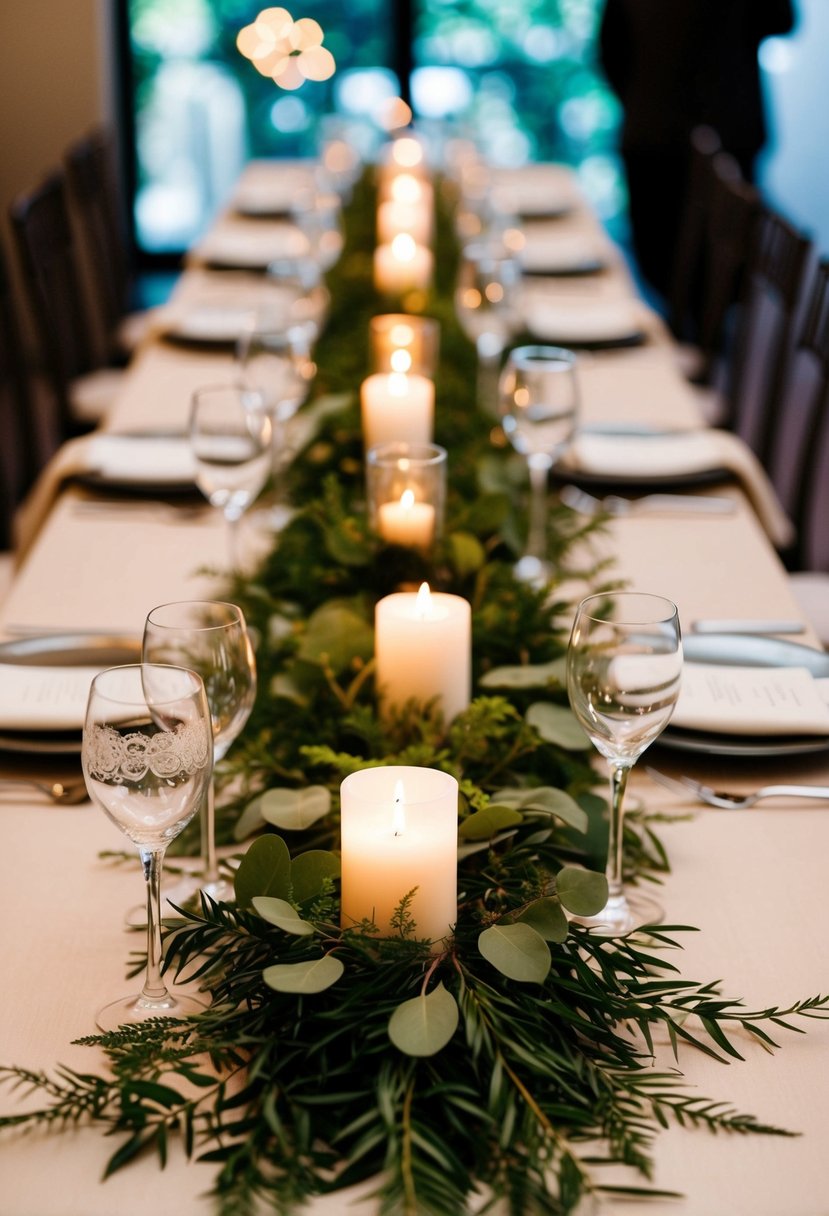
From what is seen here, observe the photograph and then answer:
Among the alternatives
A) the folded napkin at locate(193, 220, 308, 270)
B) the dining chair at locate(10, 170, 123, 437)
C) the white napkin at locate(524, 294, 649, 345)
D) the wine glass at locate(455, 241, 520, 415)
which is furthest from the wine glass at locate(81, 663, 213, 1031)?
the folded napkin at locate(193, 220, 308, 270)

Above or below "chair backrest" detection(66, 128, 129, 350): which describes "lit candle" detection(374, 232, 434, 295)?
above

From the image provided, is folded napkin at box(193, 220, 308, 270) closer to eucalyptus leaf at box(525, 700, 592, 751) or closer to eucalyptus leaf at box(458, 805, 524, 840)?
eucalyptus leaf at box(525, 700, 592, 751)

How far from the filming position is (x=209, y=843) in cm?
108

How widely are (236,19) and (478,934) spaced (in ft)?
23.5

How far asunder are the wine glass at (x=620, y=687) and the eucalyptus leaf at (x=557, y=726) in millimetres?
125

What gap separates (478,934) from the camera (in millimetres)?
898

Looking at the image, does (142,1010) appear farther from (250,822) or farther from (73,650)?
(73,650)

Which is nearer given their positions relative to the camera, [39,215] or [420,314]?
[420,314]

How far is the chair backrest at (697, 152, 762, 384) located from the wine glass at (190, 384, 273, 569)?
1.91m

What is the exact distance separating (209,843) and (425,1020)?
0.32 m

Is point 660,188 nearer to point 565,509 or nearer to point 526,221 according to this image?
point 526,221

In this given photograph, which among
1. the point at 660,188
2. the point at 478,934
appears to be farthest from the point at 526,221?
the point at 478,934

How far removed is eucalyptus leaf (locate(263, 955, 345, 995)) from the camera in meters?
0.81

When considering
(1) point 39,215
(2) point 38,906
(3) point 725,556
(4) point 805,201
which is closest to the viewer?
(2) point 38,906
